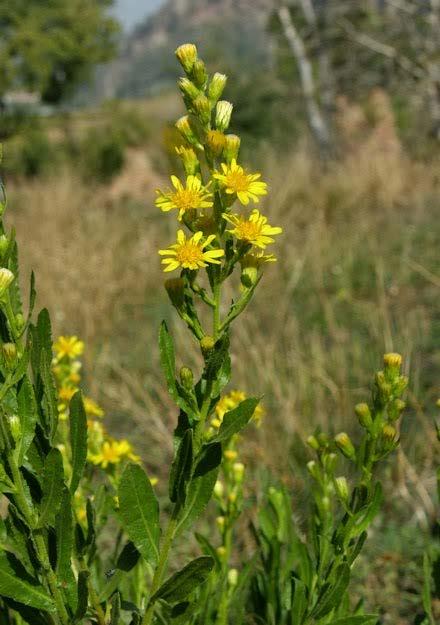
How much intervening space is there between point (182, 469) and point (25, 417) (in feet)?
0.65

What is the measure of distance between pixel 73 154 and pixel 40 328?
57.0ft

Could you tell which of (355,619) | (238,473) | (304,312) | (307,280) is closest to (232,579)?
(238,473)

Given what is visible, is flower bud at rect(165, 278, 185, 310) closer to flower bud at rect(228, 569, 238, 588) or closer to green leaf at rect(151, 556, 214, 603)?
green leaf at rect(151, 556, 214, 603)

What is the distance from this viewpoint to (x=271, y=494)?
128 centimetres

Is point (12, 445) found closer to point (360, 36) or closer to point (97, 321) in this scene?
point (97, 321)

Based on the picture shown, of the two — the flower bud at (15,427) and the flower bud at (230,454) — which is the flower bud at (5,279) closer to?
the flower bud at (15,427)

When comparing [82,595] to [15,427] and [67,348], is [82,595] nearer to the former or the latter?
[15,427]

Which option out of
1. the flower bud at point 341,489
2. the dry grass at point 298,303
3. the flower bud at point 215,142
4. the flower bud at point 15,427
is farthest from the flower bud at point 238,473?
the dry grass at point 298,303

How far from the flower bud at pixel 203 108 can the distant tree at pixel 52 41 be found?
1431 cm

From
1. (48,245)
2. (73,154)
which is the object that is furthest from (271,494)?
(73,154)

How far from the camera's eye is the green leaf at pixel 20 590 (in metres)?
0.82

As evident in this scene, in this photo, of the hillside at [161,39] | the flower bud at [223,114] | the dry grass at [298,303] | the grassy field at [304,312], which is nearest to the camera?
the flower bud at [223,114]

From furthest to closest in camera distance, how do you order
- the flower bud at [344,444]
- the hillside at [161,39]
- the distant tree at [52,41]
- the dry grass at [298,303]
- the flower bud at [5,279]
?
1. the hillside at [161,39]
2. the distant tree at [52,41]
3. the dry grass at [298,303]
4. the flower bud at [344,444]
5. the flower bud at [5,279]

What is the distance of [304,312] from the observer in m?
3.97
